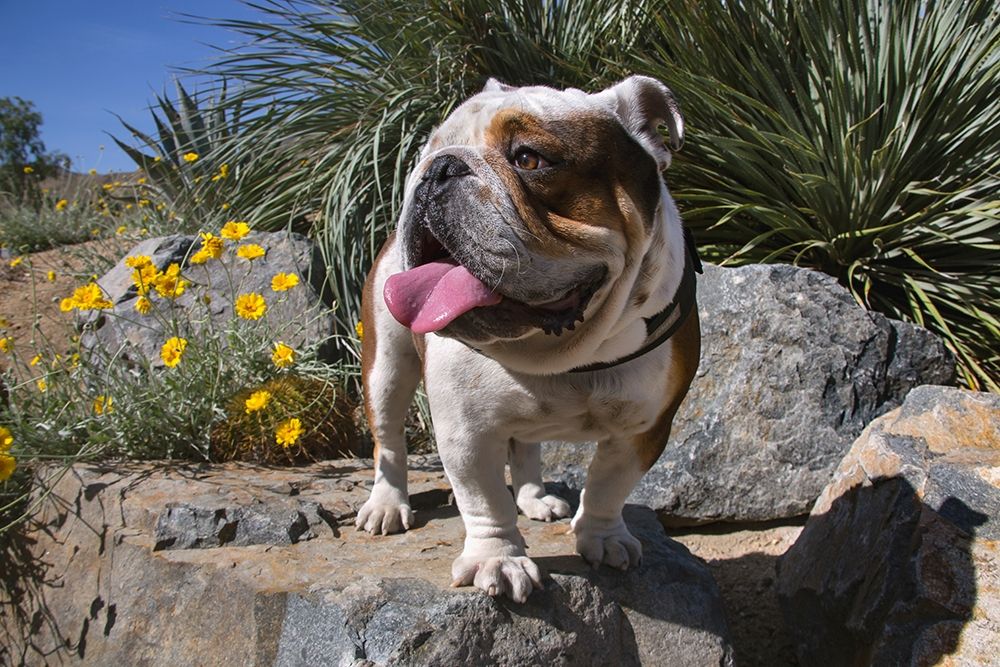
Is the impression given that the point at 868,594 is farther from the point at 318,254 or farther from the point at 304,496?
the point at 318,254

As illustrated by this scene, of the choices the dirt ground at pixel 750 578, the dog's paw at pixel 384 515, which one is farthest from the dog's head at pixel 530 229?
the dirt ground at pixel 750 578

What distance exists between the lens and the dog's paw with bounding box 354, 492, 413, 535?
3367mm

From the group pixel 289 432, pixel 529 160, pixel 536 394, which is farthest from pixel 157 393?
pixel 529 160

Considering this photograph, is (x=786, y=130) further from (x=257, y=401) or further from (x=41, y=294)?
(x=41, y=294)

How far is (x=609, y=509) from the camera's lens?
2.95 meters

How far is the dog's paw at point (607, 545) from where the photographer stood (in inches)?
117

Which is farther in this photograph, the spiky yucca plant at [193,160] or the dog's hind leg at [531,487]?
the spiky yucca plant at [193,160]

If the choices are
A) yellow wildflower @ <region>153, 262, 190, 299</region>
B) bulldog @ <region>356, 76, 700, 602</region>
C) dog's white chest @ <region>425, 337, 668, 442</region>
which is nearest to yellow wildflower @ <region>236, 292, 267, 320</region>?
yellow wildflower @ <region>153, 262, 190, 299</region>

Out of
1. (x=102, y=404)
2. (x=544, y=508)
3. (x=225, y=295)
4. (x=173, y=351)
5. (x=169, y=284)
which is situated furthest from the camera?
(x=225, y=295)

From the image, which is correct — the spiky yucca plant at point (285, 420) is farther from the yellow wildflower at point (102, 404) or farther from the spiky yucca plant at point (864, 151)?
the spiky yucca plant at point (864, 151)

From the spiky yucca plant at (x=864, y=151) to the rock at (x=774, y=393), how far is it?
0.52 m

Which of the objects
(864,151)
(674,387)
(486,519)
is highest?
(864,151)

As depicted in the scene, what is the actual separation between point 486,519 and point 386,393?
2.81 feet

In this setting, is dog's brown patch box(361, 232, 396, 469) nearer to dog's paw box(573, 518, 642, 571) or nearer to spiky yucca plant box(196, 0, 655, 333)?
dog's paw box(573, 518, 642, 571)
